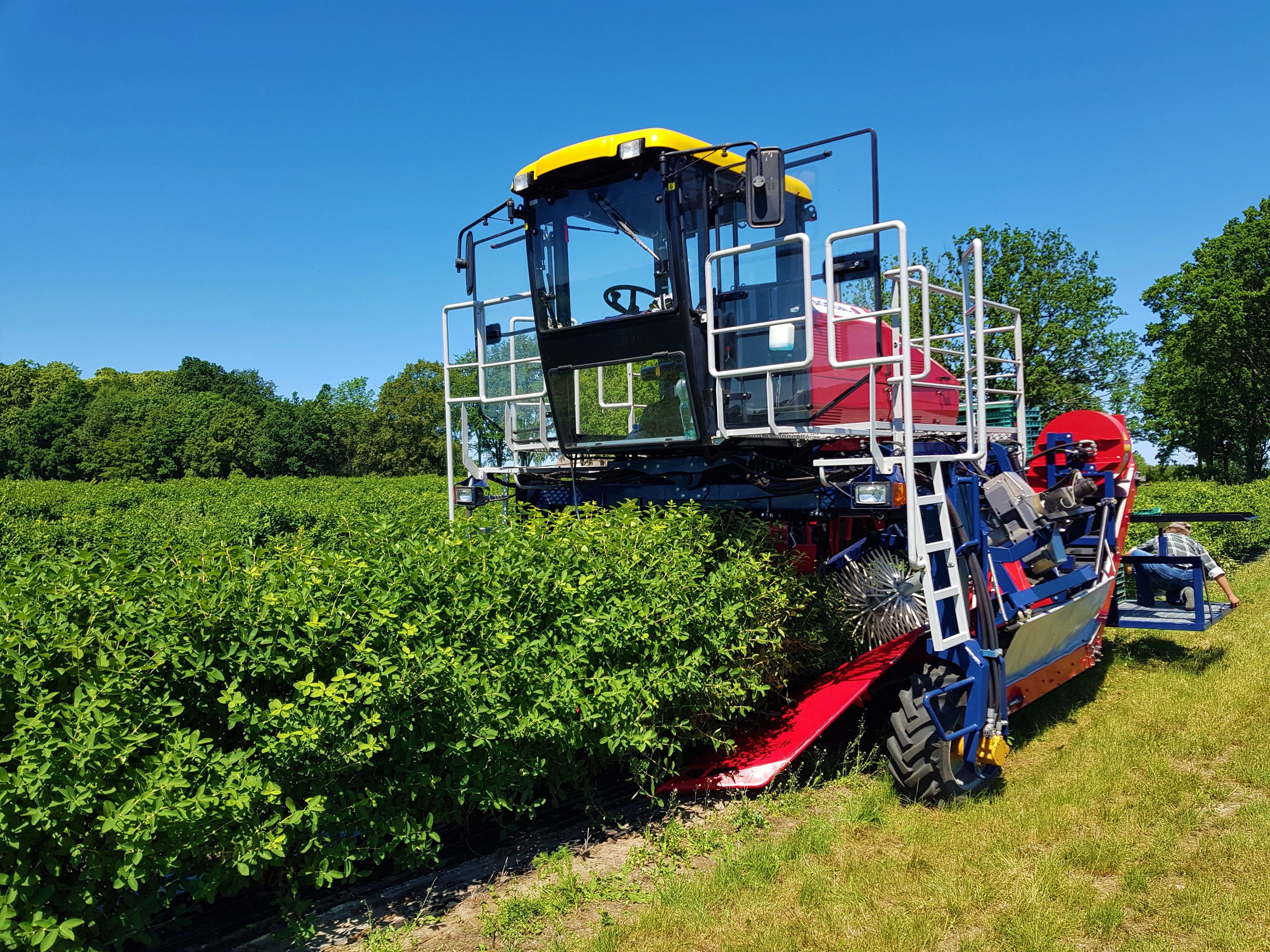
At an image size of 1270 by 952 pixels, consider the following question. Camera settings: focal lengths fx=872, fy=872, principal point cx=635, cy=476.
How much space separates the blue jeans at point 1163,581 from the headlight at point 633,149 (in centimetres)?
607

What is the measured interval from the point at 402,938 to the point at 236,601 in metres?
1.57

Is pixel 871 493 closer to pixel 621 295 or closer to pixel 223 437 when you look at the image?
pixel 621 295

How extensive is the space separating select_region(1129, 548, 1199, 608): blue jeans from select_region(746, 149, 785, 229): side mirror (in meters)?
5.53

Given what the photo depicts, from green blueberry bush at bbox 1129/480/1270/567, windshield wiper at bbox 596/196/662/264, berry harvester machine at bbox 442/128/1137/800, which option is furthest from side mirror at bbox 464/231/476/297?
green blueberry bush at bbox 1129/480/1270/567

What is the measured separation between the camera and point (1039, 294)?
1046 inches

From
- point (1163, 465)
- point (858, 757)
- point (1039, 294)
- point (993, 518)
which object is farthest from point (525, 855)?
point (1163, 465)

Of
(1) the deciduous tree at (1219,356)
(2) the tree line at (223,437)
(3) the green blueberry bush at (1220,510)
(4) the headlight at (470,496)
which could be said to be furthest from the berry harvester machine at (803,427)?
(2) the tree line at (223,437)

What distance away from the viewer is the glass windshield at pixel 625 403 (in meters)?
5.93

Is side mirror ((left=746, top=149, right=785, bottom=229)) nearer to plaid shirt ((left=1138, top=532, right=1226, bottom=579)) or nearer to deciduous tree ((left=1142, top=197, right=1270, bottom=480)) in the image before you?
plaid shirt ((left=1138, top=532, right=1226, bottom=579))

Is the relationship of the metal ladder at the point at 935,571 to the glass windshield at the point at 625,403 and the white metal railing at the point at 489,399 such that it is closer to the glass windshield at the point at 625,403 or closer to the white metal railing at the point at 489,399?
the glass windshield at the point at 625,403

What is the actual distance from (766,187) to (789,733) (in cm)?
327

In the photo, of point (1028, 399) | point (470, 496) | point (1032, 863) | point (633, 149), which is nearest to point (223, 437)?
point (1028, 399)

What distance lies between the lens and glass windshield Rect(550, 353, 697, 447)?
19.4ft

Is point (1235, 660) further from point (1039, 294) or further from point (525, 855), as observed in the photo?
point (1039, 294)
